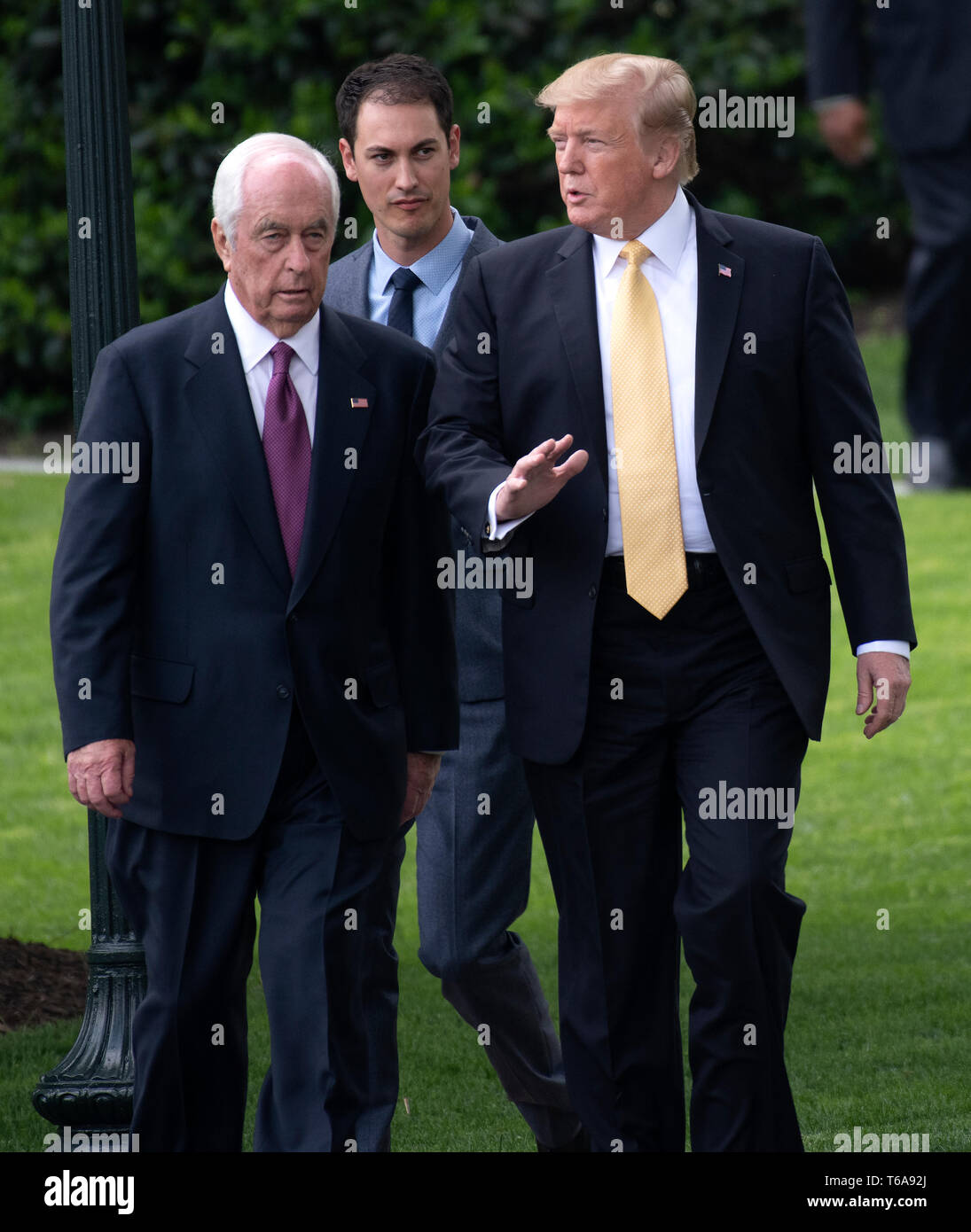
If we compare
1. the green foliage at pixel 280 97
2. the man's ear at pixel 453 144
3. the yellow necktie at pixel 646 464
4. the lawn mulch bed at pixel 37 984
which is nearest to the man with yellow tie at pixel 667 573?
the yellow necktie at pixel 646 464

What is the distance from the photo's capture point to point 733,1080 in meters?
3.59

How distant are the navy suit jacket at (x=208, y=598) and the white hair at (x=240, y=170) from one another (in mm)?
190

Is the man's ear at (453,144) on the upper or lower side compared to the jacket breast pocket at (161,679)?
upper

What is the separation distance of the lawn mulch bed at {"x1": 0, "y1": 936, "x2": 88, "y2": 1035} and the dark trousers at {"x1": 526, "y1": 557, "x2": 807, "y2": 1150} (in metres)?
2.41

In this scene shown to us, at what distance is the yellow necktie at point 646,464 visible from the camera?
3.61 m

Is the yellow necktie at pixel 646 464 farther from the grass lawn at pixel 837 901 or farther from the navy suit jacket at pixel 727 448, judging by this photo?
the grass lawn at pixel 837 901

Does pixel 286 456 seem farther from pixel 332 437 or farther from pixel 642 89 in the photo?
pixel 642 89

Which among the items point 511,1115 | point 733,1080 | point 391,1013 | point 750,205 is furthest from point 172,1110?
point 750,205

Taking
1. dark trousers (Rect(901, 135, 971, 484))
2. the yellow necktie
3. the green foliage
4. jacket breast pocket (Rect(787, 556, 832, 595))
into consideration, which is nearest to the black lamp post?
the yellow necktie

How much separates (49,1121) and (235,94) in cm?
857

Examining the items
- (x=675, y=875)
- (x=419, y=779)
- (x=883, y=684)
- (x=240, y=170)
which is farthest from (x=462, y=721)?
(x=240, y=170)

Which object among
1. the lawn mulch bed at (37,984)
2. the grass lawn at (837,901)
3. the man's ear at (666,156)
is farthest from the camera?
the lawn mulch bed at (37,984)

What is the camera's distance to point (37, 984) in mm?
5957

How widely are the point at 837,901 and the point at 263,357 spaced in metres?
4.23
